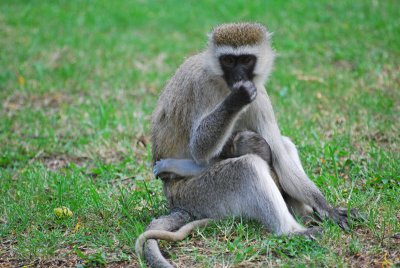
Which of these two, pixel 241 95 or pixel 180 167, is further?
pixel 180 167

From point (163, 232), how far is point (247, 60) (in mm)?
1519

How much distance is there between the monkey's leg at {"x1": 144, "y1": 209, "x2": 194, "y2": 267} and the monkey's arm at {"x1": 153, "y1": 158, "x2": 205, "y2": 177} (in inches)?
12.7

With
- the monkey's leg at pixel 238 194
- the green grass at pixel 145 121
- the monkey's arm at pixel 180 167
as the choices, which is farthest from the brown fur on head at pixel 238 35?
the monkey's arm at pixel 180 167

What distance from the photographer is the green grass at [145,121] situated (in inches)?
186

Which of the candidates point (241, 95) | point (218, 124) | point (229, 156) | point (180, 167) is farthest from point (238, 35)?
point (180, 167)

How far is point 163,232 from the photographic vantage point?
14.9ft

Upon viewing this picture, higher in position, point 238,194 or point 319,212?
point 238,194

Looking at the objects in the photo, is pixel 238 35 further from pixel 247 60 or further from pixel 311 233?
pixel 311 233

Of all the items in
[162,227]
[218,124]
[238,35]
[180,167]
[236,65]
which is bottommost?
[162,227]

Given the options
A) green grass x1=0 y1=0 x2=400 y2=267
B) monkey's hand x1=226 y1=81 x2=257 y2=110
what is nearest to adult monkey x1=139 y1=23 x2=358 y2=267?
monkey's hand x1=226 y1=81 x2=257 y2=110

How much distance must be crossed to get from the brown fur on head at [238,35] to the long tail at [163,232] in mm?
1454

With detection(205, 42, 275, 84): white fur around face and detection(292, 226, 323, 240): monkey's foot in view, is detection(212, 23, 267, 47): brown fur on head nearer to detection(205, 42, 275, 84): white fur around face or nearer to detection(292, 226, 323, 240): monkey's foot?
detection(205, 42, 275, 84): white fur around face

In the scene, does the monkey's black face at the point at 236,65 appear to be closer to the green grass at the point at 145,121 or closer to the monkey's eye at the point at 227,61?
the monkey's eye at the point at 227,61

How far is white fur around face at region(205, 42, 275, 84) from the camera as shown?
191 inches
